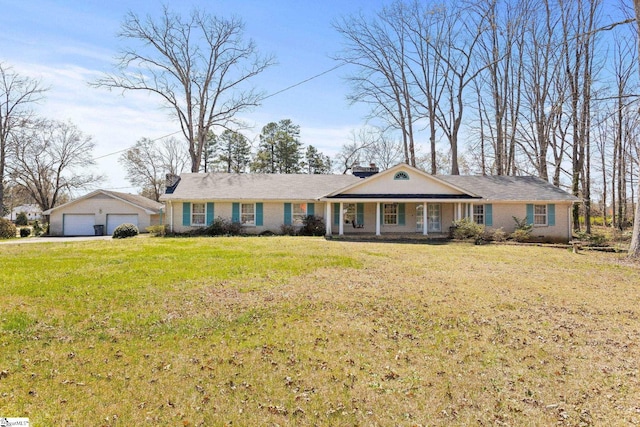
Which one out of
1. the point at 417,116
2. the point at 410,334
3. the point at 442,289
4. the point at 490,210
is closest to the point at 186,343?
the point at 410,334

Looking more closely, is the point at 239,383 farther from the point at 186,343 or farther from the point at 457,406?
the point at 457,406

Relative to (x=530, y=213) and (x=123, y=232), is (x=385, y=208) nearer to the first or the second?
(x=530, y=213)

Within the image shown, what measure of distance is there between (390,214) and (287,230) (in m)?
6.13

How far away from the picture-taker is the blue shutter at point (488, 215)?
70.7 feet

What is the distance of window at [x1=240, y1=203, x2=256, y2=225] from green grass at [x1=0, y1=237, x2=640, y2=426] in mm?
12648

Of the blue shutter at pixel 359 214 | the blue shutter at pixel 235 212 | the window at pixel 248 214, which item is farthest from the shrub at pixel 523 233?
the blue shutter at pixel 235 212

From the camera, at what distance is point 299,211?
22.3m

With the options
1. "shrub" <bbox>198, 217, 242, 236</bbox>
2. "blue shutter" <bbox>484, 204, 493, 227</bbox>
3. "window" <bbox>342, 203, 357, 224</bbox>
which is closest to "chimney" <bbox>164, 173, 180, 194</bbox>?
"shrub" <bbox>198, 217, 242, 236</bbox>

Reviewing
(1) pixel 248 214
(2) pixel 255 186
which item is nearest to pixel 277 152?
(2) pixel 255 186

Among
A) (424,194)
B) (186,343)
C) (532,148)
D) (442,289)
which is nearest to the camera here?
(186,343)

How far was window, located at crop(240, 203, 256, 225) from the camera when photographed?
72.0ft

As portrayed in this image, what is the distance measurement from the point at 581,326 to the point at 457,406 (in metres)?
3.56

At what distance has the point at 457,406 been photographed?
350 cm

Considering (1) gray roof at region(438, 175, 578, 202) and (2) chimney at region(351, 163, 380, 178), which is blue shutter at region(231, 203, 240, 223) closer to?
(2) chimney at region(351, 163, 380, 178)
